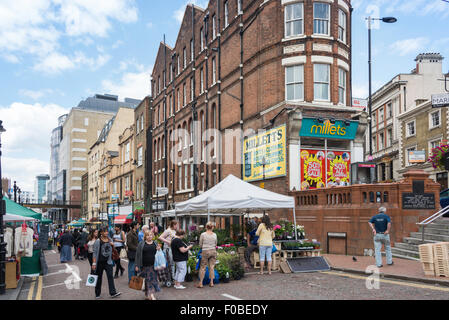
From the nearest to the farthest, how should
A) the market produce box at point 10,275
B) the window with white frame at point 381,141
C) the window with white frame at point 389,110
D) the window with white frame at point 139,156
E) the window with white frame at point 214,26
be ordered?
the market produce box at point 10,275
the window with white frame at point 214,26
the window with white frame at point 389,110
the window with white frame at point 139,156
the window with white frame at point 381,141

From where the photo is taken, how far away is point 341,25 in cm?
2586

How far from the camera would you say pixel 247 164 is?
28.2 metres

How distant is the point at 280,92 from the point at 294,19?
414 cm

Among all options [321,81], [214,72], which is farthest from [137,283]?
[214,72]

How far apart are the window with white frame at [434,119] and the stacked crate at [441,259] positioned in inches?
1168

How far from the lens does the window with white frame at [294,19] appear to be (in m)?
25.0

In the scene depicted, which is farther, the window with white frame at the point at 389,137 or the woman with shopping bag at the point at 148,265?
the window with white frame at the point at 389,137

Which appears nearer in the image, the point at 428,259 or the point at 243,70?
Answer: the point at 428,259

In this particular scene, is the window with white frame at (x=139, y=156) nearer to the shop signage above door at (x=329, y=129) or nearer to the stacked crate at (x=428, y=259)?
the shop signage above door at (x=329, y=129)

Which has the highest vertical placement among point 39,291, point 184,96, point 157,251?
point 184,96

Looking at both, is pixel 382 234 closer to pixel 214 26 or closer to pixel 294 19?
pixel 294 19

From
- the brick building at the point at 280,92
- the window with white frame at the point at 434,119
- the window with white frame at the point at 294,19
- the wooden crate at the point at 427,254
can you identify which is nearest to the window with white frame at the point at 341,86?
the brick building at the point at 280,92

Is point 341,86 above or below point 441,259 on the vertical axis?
above

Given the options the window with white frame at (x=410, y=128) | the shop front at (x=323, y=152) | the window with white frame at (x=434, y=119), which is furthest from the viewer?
the window with white frame at (x=410, y=128)
